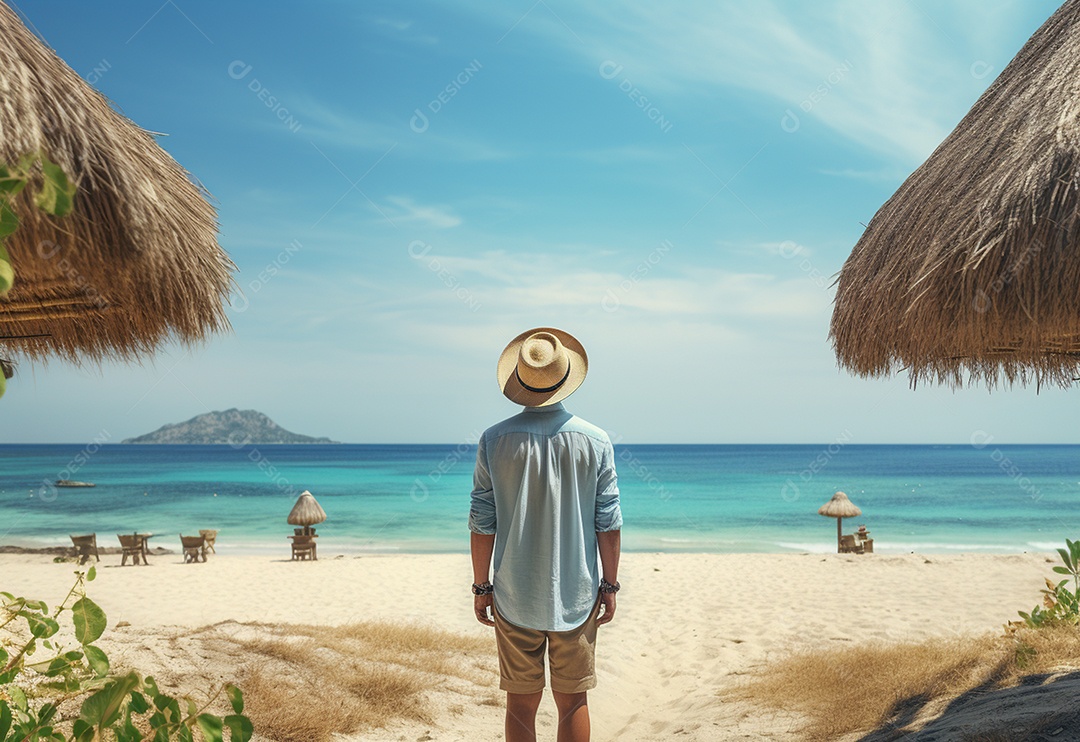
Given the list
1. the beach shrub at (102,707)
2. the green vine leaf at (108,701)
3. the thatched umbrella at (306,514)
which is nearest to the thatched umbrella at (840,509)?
the thatched umbrella at (306,514)

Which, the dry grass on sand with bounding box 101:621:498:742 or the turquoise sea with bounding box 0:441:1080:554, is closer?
the dry grass on sand with bounding box 101:621:498:742

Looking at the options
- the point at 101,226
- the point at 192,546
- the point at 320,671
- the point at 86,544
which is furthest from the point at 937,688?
the point at 86,544

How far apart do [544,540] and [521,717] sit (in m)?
0.80

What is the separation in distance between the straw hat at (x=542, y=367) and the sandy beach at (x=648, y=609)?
2288 millimetres

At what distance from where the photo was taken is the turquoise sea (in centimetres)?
2508

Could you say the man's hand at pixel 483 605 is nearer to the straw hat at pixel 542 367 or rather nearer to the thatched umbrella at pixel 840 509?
the straw hat at pixel 542 367

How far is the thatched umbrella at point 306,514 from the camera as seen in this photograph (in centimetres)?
1600

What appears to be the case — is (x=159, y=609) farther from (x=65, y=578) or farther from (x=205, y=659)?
(x=205, y=659)

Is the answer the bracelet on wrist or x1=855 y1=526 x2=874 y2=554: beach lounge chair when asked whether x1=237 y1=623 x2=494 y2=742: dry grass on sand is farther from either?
x1=855 y1=526 x2=874 y2=554: beach lounge chair

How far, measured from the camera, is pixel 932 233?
12.2 ft

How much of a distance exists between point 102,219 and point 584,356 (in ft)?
6.59

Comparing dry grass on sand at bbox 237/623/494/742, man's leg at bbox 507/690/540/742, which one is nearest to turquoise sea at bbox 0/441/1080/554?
dry grass on sand at bbox 237/623/494/742

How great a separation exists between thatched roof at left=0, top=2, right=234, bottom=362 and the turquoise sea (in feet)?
63.9

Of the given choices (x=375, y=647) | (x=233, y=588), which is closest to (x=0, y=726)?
(x=375, y=647)
